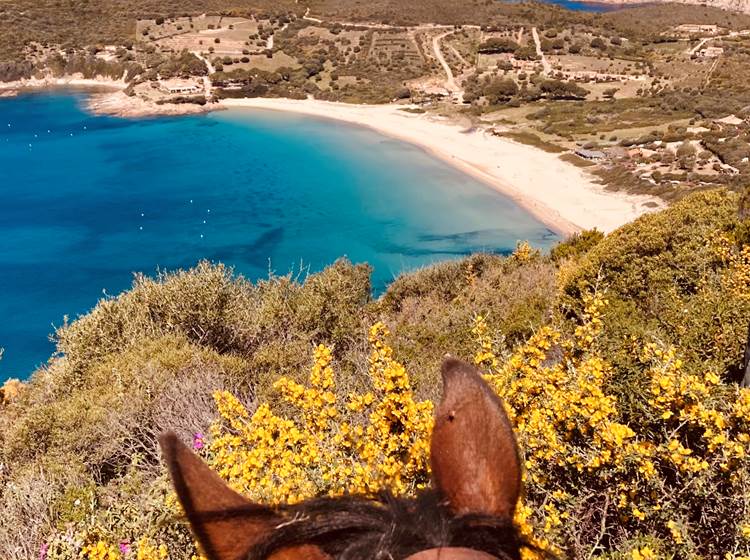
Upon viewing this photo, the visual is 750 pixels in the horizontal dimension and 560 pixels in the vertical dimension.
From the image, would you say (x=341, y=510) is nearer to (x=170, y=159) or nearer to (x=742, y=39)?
(x=170, y=159)

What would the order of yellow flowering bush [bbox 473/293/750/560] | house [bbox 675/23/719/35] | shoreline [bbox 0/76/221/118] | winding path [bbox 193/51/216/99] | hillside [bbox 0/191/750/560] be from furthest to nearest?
house [bbox 675/23/719/35] < winding path [bbox 193/51/216/99] < shoreline [bbox 0/76/221/118] < hillside [bbox 0/191/750/560] < yellow flowering bush [bbox 473/293/750/560]

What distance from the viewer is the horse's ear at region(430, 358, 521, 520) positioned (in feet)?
4.91

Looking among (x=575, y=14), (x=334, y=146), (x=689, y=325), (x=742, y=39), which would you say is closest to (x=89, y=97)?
(x=334, y=146)

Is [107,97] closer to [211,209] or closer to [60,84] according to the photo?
[60,84]

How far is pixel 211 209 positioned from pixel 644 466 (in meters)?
47.4

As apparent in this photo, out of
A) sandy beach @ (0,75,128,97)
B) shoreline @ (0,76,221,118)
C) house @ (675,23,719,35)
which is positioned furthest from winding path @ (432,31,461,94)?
sandy beach @ (0,75,128,97)

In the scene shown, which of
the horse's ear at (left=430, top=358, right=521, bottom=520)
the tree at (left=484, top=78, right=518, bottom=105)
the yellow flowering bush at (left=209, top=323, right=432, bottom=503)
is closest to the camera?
the horse's ear at (left=430, top=358, right=521, bottom=520)

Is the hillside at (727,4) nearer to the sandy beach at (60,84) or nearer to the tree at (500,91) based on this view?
the tree at (500,91)

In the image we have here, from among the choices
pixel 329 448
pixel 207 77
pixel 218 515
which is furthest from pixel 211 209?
pixel 218 515

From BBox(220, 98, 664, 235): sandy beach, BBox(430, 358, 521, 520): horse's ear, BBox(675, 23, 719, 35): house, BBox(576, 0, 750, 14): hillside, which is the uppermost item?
BBox(576, 0, 750, 14): hillside

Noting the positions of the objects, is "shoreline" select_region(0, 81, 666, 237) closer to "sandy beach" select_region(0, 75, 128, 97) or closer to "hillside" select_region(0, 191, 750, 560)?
"sandy beach" select_region(0, 75, 128, 97)

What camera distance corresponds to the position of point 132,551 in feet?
17.4

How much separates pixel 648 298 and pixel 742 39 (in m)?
116

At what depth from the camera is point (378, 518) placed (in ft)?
3.90
